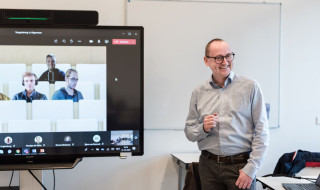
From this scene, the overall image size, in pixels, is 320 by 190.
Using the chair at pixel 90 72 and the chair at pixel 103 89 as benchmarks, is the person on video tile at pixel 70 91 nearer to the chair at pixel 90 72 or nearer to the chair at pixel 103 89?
the chair at pixel 90 72

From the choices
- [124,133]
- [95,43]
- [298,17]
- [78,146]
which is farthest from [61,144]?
[298,17]

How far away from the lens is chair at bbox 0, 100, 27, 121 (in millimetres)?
2631

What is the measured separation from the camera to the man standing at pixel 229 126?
2.30 metres

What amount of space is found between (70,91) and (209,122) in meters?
1.04

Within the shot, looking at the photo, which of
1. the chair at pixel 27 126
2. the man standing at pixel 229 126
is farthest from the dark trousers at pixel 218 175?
the chair at pixel 27 126

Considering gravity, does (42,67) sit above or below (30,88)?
above

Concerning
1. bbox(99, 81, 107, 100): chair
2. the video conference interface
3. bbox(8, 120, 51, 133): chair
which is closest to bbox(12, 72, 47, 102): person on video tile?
the video conference interface

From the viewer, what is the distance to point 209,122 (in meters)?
2.29

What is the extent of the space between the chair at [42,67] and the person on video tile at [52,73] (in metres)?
0.02

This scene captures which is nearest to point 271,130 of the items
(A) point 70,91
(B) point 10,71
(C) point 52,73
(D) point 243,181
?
(D) point 243,181

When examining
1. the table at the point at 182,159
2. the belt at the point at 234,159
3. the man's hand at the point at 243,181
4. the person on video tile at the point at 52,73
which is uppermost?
the person on video tile at the point at 52,73

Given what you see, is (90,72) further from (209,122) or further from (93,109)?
(209,122)

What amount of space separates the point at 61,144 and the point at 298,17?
268cm

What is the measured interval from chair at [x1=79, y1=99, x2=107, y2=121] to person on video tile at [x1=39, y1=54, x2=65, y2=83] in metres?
0.23
